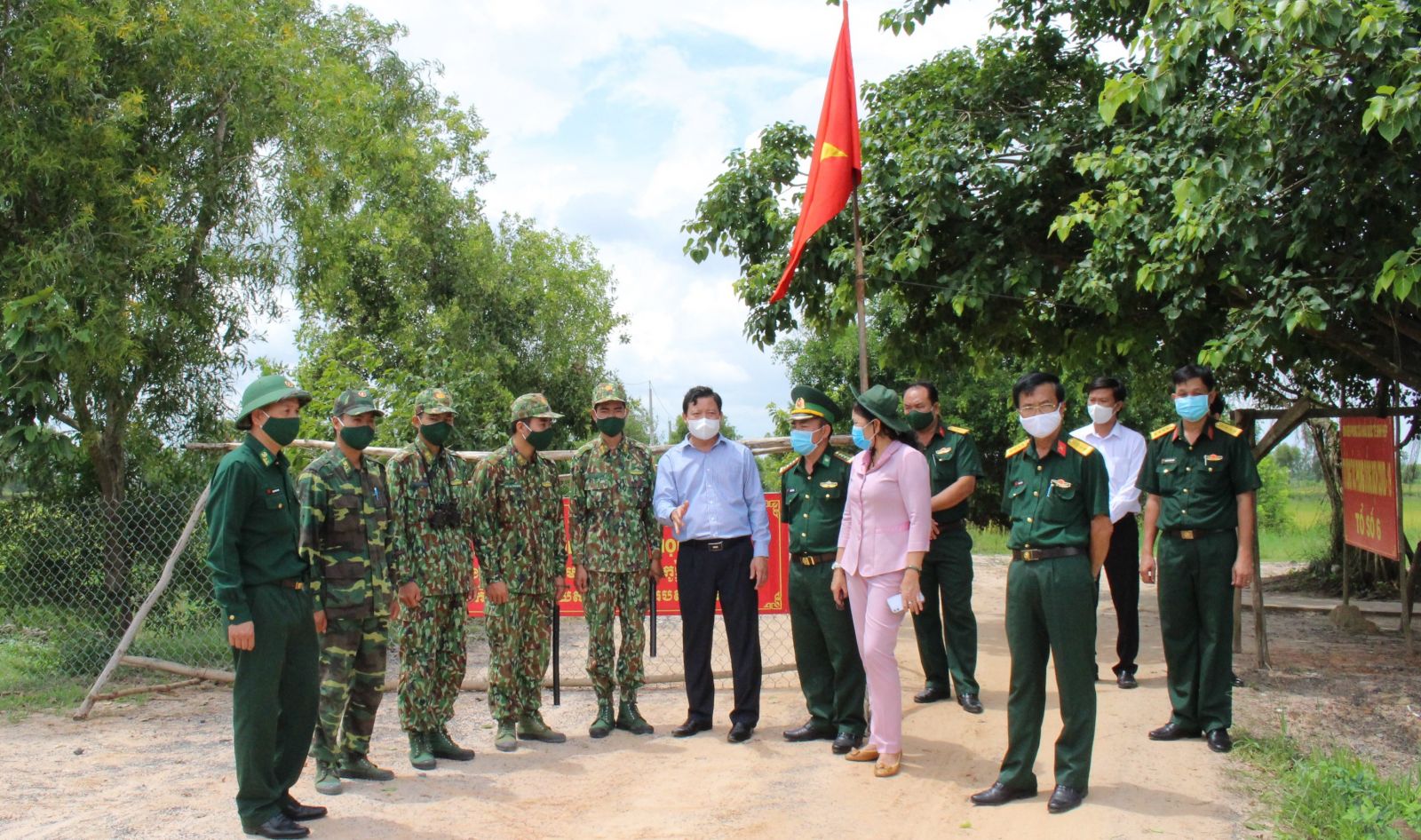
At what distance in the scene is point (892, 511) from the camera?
5.39m

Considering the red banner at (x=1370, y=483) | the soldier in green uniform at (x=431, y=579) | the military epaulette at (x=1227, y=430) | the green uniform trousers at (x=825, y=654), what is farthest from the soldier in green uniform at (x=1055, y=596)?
the red banner at (x=1370, y=483)

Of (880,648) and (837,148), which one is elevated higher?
(837,148)

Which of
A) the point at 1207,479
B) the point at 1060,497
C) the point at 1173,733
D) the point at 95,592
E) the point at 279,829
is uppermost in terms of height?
the point at 1207,479

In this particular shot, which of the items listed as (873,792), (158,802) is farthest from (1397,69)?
(158,802)

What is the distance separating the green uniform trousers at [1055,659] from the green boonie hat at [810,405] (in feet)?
4.98

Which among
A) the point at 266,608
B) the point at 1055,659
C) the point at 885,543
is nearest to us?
the point at 266,608

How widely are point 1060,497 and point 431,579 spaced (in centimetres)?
319

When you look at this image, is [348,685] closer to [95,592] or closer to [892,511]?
[892,511]

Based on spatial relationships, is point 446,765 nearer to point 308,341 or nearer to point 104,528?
point 104,528

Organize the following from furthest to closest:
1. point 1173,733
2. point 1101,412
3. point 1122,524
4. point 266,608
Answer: point 1122,524 < point 1101,412 < point 1173,733 < point 266,608

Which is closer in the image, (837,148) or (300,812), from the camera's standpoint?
(300,812)

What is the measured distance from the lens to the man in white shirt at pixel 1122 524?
23.6ft

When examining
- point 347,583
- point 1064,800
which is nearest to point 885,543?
point 1064,800

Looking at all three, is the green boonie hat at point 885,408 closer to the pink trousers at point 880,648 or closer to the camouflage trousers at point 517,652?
the pink trousers at point 880,648
